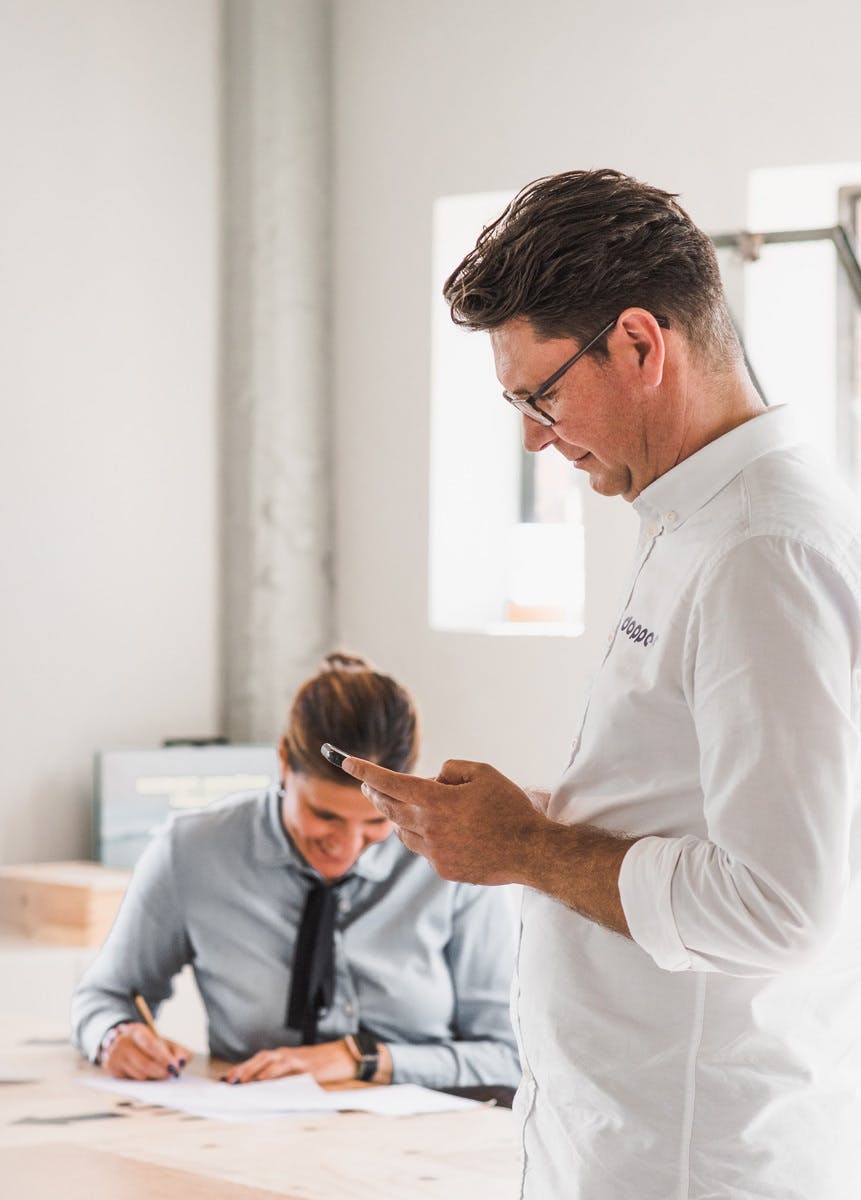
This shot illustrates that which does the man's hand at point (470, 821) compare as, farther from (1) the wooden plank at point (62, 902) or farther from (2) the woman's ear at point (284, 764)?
(1) the wooden plank at point (62, 902)

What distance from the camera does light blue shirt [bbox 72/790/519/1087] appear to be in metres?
2.46

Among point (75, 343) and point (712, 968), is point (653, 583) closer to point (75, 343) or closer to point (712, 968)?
point (712, 968)

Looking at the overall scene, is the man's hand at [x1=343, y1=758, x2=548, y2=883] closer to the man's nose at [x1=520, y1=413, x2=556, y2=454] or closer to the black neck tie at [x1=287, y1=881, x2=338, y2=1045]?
the man's nose at [x1=520, y1=413, x2=556, y2=454]

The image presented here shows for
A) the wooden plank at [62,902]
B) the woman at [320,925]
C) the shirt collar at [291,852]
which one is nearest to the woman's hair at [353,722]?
the woman at [320,925]

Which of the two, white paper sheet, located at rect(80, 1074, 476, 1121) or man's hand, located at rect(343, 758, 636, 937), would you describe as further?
white paper sheet, located at rect(80, 1074, 476, 1121)

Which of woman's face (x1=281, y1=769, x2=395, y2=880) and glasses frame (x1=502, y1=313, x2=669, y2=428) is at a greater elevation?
glasses frame (x1=502, y1=313, x2=669, y2=428)

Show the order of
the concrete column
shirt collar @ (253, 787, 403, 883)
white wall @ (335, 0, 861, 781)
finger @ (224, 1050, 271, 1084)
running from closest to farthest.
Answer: finger @ (224, 1050, 271, 1084) → shirt collar @ (253, 787, 403, 883) → white wall @ (335, 0, 861, 781) → the concrete column

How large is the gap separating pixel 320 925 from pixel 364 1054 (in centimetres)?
25

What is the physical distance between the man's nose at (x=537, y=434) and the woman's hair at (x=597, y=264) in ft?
0.35

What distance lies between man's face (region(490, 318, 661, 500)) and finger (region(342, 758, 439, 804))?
0.31 metres

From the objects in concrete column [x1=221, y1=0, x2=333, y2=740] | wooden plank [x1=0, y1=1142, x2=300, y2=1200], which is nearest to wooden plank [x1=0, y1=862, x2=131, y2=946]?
concrete column [x1=221, y1=0, x2=333, y2=740]

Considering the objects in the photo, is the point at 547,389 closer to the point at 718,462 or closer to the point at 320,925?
the point at 718,462

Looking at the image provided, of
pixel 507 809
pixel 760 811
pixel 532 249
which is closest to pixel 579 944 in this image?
pixel 507 809

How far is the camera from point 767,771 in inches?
43.0
